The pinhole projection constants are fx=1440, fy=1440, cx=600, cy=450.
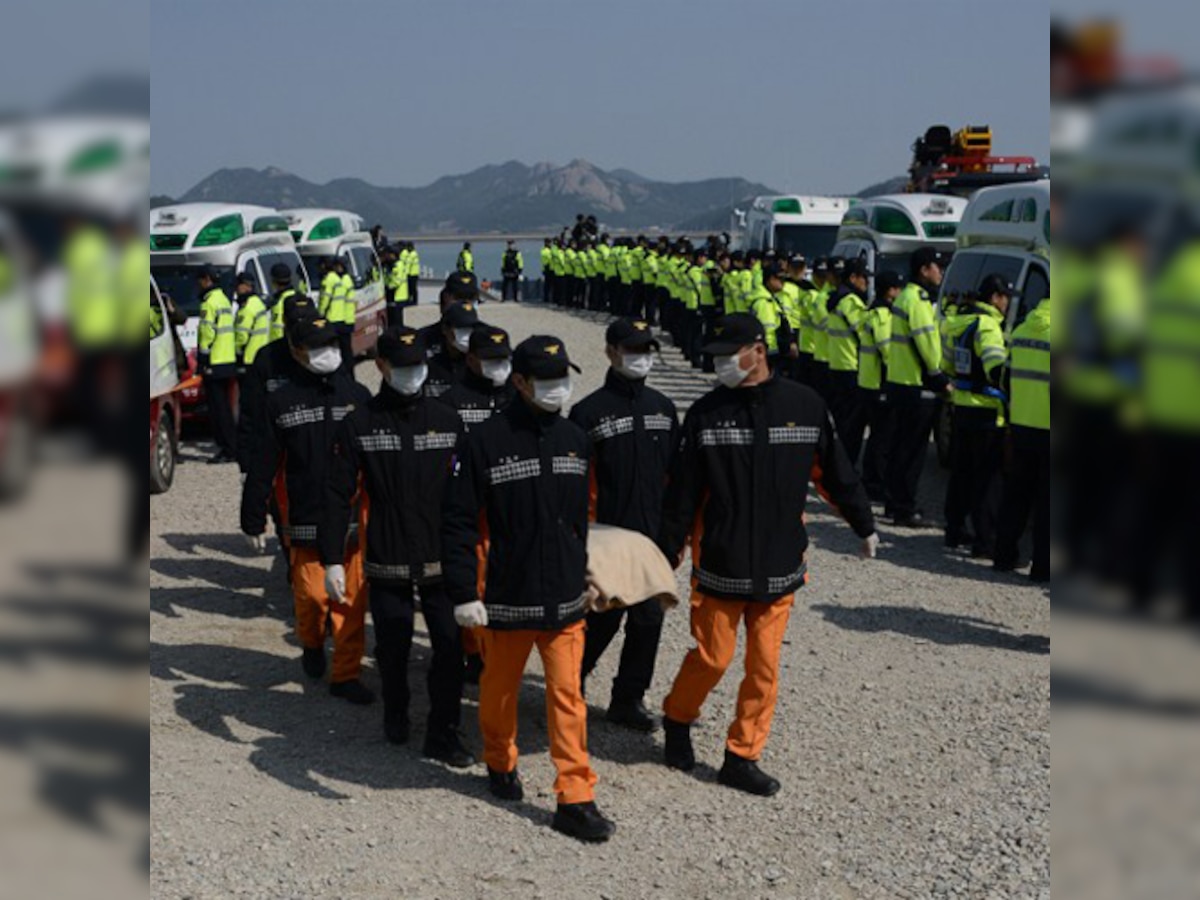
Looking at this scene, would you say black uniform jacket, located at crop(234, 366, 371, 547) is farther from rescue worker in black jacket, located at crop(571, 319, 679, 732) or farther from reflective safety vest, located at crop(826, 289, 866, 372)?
reflective safety vest, located at crop(826, 289, 866, 372)

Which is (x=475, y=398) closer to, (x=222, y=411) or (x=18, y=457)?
(x=18, y=457)

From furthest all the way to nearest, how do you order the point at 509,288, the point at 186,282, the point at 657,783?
the point at 509,288
the point at 186,282
the point at 657,783

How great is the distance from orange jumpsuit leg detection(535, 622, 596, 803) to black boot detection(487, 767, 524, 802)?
366 millimetres

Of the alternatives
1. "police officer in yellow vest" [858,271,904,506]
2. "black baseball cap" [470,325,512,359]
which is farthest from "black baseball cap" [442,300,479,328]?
"police officer in yellow vest" [858,271,904,506]

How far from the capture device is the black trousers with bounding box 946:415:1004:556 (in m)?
9.53

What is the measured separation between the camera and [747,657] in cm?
569

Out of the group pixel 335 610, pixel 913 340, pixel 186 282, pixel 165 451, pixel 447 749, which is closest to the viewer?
pixel 447 749

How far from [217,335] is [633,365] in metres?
7.39

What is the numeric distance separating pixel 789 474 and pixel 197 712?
9.99 ft

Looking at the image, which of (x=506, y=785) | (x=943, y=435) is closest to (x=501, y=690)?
(x=506, y=785)

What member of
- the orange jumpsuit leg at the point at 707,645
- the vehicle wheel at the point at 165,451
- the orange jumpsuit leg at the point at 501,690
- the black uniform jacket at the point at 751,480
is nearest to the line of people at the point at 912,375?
the black uniform jacket at the point at 751,480

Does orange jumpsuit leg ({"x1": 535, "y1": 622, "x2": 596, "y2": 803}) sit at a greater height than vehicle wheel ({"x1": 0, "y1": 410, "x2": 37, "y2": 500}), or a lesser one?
lesser

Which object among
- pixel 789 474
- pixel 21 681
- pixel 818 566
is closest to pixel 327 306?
pixel 818 566

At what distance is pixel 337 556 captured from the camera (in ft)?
20.4
